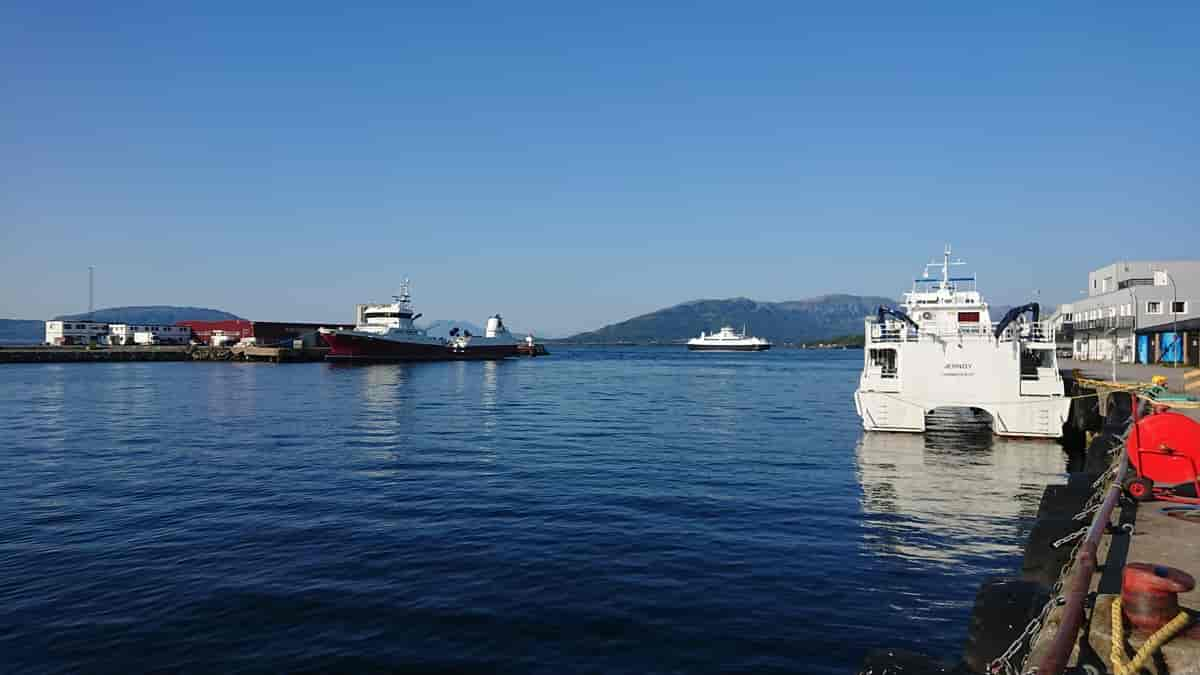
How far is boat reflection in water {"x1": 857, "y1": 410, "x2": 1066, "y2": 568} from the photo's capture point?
1399 centimetres

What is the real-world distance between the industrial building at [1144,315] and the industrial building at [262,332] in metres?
115

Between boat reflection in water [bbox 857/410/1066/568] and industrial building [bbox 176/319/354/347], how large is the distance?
115666mm

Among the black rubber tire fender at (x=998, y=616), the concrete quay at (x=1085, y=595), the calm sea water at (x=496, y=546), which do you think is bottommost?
the calm sea water at (x=496, y=546)

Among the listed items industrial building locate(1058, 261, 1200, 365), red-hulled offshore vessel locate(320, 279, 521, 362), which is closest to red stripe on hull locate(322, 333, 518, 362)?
red-hulled offshore vessel locate(320, 279, 521, 362)

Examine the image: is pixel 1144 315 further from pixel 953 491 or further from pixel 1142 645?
pixel 1142 645

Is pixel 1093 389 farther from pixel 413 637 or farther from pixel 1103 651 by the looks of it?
pixel 413 637

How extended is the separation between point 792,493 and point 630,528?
594 cm

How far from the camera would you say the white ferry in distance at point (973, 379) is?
27000mm

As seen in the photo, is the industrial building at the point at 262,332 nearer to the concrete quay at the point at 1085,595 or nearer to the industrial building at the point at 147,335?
the industrial building at the point at 147,335

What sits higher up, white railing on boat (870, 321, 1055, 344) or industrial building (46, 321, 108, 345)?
industrial building (46, 321, 108, 345)

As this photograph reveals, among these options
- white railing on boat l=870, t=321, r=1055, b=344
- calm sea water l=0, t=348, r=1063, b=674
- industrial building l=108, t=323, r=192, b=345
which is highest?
industrial building l=108, t=323, r=192, b=345

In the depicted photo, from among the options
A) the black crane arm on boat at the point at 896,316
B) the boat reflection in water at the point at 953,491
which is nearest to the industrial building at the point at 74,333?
the black crane arm on boat at the point at 896,316

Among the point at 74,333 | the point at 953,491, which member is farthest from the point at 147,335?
the point at 953,491

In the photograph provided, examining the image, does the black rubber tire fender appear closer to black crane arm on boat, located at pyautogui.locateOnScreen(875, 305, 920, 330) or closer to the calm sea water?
the calm sea water
